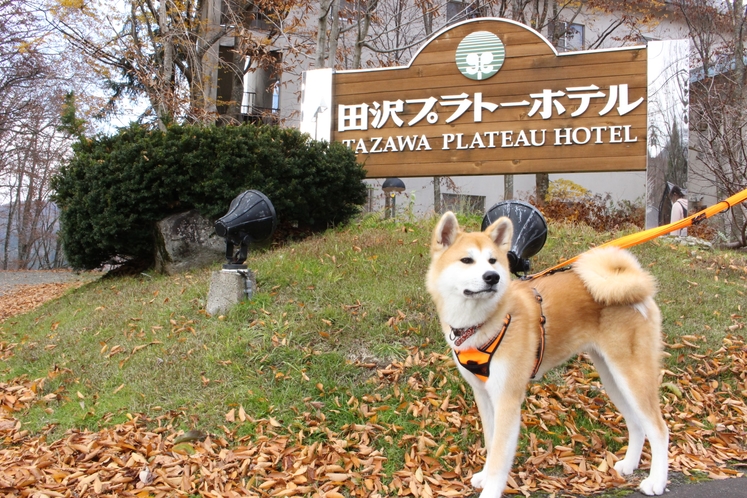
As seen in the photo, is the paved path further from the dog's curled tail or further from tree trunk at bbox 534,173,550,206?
tree trunk at bbox 534,173,550,206

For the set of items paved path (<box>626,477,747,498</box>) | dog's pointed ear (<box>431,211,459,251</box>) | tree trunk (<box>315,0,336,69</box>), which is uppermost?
tree trunk (<box>315,0,336,69</box>)

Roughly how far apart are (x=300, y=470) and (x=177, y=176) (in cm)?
558

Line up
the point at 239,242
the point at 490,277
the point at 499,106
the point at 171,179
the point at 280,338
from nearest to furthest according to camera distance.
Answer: the point at 490,277
the point at 280,338
the point at 239,242
the point at 171,179
the point at 499,106

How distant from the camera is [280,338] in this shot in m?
4.93

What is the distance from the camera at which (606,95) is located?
28.5 feet

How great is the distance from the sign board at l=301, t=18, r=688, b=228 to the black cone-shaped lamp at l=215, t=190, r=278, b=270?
167 inches

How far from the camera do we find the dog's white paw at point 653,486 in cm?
310

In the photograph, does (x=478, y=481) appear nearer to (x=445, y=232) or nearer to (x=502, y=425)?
(x=502, y=425)

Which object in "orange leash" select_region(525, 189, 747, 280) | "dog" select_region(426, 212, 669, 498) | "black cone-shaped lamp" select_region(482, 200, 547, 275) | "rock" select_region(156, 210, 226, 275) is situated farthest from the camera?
"rock" select_region(156, 210, 226, 275)

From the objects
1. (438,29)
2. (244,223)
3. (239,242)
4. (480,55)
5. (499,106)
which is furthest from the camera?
(438,29)

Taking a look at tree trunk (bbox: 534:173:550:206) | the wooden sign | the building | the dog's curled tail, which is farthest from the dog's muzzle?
the building

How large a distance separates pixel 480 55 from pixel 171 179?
18.6ft

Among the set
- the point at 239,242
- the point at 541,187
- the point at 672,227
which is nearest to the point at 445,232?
the point at 672,227

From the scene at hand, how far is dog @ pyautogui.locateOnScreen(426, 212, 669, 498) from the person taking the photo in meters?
2.90
